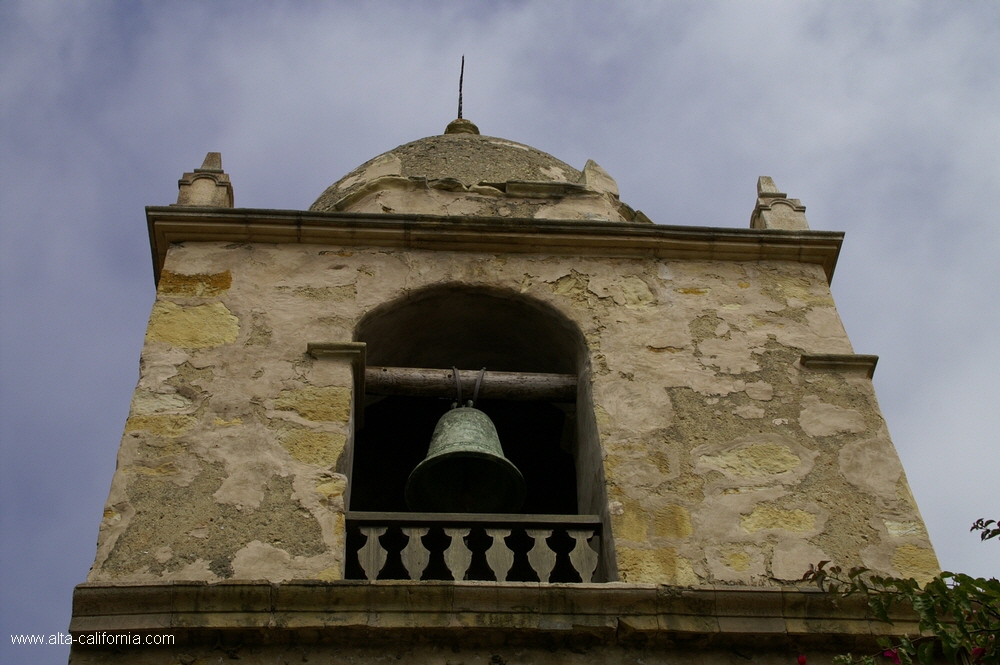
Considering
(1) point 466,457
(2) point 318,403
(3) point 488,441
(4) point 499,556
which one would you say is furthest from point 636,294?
(4) point 499,556

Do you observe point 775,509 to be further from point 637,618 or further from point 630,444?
point 637,618

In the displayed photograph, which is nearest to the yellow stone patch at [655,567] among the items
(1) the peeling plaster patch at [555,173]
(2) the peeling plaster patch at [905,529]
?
(2) the peeling plaster patch at [905,529]

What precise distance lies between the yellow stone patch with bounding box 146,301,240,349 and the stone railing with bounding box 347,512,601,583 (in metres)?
1.44

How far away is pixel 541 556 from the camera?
566cm

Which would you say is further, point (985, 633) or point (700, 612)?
point (700, 612)

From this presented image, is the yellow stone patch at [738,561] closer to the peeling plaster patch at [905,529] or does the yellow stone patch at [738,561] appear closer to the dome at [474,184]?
the peeling plaster patch at [905,529]

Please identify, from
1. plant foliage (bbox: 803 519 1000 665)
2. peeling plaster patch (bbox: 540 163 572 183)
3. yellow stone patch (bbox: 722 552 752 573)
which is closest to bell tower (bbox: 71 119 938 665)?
yellow stone patch (bbox: 722 552 752 573)

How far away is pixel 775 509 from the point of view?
5.89 meters

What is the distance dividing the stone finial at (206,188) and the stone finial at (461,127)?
96.1 inches

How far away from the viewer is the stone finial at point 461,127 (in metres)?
10.3

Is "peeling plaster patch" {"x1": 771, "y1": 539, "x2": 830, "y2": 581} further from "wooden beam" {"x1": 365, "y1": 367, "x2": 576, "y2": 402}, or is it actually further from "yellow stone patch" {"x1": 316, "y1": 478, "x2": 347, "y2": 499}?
"yellow stone patch" {"x1": 316, "y1": 478, "x2": 347, "y2": 499}

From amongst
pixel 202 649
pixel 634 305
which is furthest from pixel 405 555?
pixel 634 305

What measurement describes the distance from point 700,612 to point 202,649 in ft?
6.22

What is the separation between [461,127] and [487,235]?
9.73 feet
